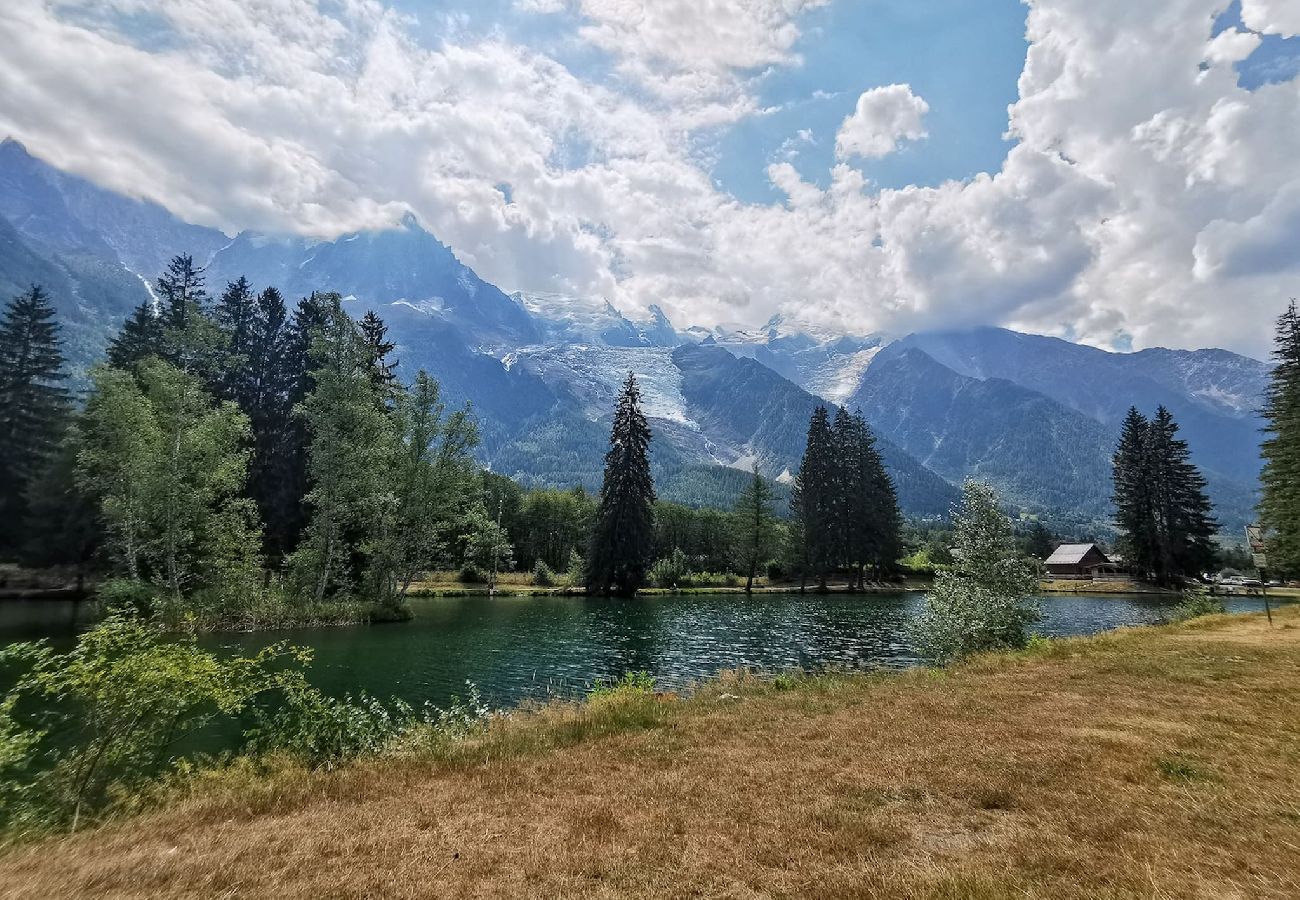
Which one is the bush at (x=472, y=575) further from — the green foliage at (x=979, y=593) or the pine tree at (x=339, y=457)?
the green foliage at (x=979, y=593)

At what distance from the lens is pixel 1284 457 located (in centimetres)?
4928

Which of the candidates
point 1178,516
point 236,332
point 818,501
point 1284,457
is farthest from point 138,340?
point 1178,516

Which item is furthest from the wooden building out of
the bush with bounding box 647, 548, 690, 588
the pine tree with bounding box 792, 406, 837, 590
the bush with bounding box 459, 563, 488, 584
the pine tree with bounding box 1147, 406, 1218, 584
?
the bush with bounding box 459, 563, 488, 584

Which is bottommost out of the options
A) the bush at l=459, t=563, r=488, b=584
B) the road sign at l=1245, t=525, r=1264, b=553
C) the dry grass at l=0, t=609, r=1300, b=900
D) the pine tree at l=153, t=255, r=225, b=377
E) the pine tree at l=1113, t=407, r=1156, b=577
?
the bush at l=459, t=563, r=488, b=584

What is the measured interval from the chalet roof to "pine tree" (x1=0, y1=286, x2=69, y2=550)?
537 feet

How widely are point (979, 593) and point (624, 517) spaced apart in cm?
5187

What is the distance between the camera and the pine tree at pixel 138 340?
54.6 m

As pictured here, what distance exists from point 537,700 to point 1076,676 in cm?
1731

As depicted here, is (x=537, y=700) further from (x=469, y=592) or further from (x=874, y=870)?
(x=469, y=592)

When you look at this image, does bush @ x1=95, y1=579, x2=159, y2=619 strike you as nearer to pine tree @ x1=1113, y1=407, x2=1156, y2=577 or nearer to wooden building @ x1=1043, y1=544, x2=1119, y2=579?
pine tree @ x1=1113, y1=407, x2=1156, y2=577

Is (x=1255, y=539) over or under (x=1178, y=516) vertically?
under

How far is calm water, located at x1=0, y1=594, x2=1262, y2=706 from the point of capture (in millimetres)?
26500

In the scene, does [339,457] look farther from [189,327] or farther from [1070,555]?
[1070,555]

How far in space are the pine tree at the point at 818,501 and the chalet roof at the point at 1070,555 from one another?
247 ft
